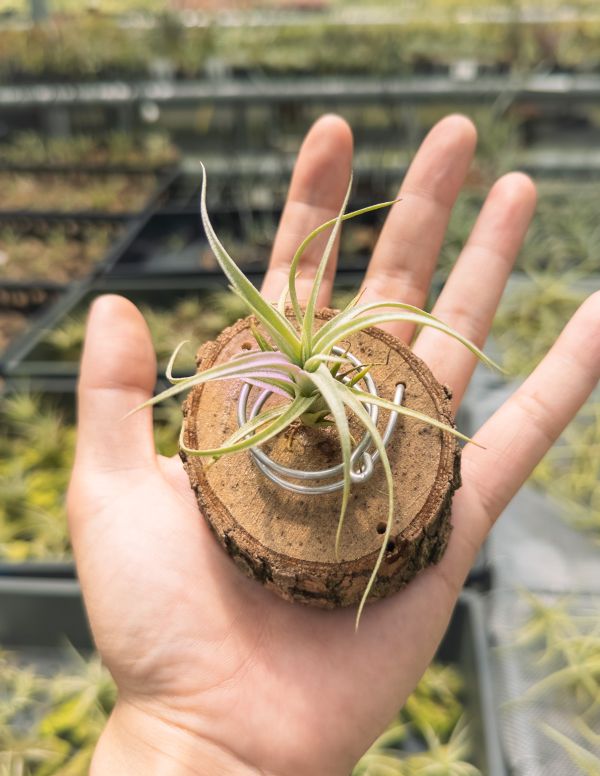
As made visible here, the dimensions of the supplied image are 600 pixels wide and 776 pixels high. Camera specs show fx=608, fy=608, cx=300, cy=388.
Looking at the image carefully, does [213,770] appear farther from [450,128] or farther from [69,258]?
[69,258]

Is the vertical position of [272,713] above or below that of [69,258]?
above

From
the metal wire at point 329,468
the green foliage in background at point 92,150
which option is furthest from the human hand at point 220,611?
the green foliage in background at point 92,150

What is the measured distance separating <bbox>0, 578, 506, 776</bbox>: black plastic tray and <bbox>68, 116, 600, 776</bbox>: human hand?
228 mm

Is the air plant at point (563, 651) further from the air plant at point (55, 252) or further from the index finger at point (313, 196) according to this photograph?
the air plant at point (55, 252)

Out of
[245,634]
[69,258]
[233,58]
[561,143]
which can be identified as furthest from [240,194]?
[245,634]

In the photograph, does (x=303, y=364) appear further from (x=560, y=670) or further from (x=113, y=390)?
(x=560, y=670)

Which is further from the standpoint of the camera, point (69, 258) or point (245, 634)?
point (69, 258)

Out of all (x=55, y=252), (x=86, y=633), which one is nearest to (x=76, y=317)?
(x=55, y=252)

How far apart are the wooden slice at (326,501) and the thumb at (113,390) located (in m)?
0.16

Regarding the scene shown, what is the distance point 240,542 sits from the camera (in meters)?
0.62

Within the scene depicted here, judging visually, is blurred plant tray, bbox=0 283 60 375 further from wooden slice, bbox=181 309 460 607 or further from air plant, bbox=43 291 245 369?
wooden slice, bbox=181 309 460 607

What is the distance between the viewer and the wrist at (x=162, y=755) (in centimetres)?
67

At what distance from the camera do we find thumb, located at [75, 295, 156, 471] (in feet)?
2.61

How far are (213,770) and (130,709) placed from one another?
0.13 meters
